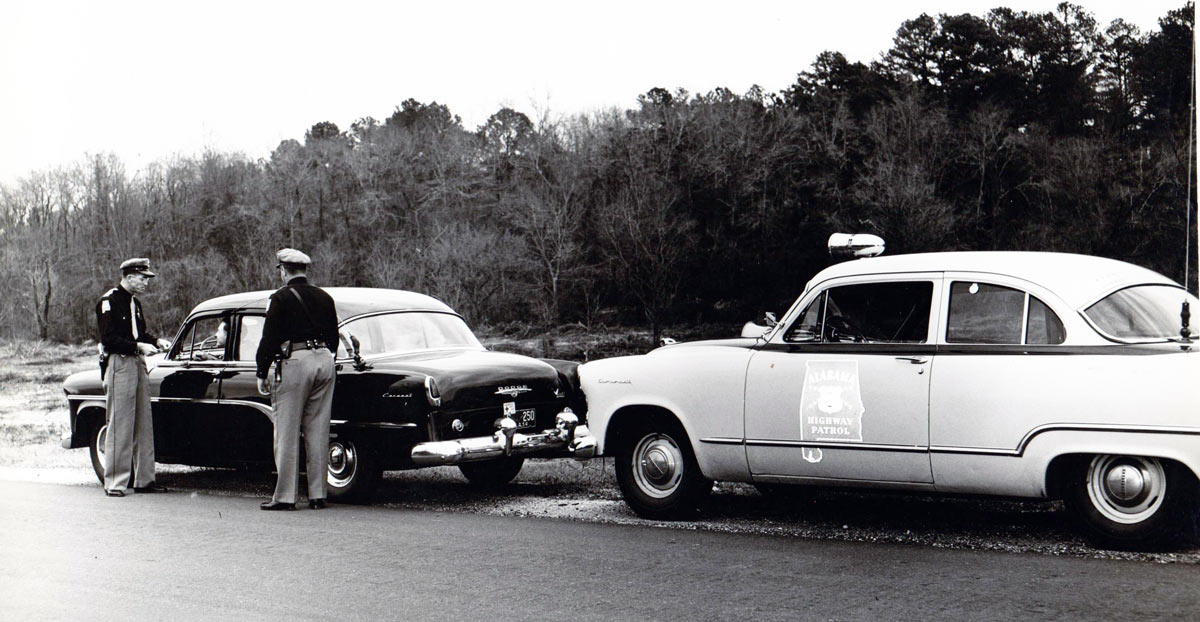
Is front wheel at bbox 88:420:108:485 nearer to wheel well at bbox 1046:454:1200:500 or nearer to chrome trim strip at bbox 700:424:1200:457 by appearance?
chrome trim strip at bbox 700:424:1200:457

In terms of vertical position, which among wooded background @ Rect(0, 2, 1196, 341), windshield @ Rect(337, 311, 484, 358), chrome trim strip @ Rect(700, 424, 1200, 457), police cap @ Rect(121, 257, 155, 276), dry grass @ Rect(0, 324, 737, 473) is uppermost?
wooded background @ Rect(0, 2, 1196, 341)

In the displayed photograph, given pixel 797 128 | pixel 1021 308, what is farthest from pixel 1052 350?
pixel 797 128

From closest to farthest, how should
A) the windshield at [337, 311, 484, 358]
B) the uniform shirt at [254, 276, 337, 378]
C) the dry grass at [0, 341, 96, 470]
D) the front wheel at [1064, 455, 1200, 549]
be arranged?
the front wheel at [1064, 455, 1200, 549]
the uniform shirt at [254, 276, 337, 378]
the windshield at [337, 311, 484, 358]
the dry grass at [0, 341, 96, 470]

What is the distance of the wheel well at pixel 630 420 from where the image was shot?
305 inches

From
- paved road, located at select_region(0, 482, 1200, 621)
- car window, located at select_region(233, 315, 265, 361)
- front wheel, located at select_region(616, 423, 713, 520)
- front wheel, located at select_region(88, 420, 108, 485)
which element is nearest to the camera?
paved road, located at select_region(0, 482, 1200, 621)

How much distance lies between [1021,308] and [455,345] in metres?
5.17

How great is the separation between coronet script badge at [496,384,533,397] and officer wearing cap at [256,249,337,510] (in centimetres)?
135

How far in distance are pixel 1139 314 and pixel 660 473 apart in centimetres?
327

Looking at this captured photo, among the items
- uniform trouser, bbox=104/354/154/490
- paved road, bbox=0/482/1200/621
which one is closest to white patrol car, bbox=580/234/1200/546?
paved road, bbox=0/482/1200/621

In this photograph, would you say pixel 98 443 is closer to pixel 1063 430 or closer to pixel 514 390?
pixel 514 390

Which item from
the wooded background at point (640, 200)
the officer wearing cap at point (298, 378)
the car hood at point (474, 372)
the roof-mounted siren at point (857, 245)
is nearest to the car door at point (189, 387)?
the officer wearing cap at point (298, 378)

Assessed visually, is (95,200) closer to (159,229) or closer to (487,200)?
(159,229)

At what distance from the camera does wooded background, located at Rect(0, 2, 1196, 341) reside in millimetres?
16844

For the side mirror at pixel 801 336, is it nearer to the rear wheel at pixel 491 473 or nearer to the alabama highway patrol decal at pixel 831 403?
the alabama highway patrol decal at pixel 831 403
